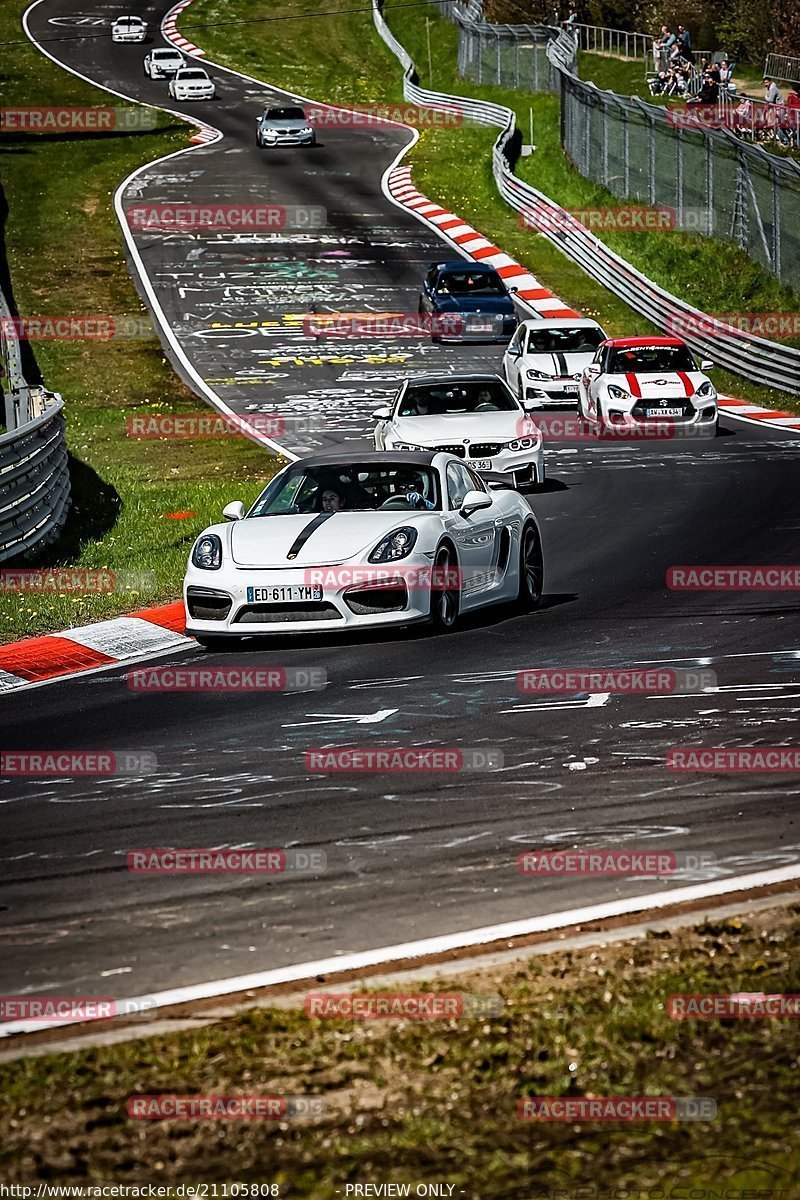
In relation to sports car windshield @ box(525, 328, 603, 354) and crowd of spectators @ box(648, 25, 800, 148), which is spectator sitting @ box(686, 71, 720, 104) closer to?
crowd of spectators @ box(648, 25, 800, 148)

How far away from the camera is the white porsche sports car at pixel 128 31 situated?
7512 centimetres

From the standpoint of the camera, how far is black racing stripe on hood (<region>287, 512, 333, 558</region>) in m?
12.2

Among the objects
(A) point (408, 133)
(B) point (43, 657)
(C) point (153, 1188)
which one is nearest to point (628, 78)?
(A) point (408, 133)

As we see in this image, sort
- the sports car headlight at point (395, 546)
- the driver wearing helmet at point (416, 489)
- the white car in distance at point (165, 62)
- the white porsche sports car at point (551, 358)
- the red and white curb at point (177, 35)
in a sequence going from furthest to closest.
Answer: the red and white curb at point (177, 35)
the white car in distance at point (165, 62)
the white porsche sports car at point (551, 358)
the driver wearing helmet at point (416, 489)
the sports car headlight at point (395, 546)

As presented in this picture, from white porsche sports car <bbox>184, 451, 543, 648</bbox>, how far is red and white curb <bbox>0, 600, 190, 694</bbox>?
0.64m

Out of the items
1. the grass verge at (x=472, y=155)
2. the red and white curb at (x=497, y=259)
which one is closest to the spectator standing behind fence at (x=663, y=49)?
the grass verge at (x=472, y=155)

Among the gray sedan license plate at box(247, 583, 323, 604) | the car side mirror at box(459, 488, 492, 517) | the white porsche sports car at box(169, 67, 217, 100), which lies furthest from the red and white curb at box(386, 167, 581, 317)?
the gray sedan license plate at box(247, 583, 323, 604)

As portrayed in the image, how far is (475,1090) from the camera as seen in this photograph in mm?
4902

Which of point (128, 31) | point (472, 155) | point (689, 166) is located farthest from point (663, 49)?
point (128, 31)

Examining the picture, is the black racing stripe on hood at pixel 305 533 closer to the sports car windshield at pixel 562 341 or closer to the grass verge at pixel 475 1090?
the grass verge at pixel 475 1090

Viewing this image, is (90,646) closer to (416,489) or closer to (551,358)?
(416,489)

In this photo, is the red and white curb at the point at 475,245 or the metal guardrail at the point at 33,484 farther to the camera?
the red and white curb at the point at 475,245

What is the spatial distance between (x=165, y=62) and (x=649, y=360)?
45998mm

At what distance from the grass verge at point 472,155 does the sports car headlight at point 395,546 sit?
17.0 meters
